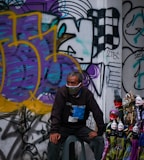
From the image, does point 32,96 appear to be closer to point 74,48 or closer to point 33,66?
point 33,66

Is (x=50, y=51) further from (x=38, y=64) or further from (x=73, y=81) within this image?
(x=73, y=81)

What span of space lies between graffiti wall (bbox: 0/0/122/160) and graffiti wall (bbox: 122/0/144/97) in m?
0.31

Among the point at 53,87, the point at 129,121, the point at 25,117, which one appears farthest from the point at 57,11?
the point at 129,121

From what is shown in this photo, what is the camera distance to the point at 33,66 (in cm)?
780

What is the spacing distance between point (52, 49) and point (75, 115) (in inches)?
67.6

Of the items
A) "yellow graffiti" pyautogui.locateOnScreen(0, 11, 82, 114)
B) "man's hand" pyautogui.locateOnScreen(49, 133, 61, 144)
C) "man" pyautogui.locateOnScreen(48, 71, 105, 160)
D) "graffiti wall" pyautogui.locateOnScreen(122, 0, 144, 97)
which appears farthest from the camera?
"graffiti wall" pyautogui.locateOnScreen(122, 0, 144, 97)

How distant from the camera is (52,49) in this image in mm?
7832

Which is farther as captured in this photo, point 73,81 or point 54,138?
point 73,81

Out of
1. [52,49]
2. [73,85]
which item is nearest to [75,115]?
[73,85]

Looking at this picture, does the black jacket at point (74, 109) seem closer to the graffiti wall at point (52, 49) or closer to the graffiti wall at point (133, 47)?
the graffiti wall at point (52, 49)

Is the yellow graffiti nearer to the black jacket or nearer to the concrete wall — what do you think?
the concrete wall

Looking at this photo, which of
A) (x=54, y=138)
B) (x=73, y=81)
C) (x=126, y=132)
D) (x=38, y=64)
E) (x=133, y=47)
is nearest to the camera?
(x=126, y=132)

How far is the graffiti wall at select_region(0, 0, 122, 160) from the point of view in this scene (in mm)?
7727

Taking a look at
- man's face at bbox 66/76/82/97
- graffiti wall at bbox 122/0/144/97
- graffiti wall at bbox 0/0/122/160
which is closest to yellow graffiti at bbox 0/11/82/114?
graffiti wall at bbox 0/0/122/160
